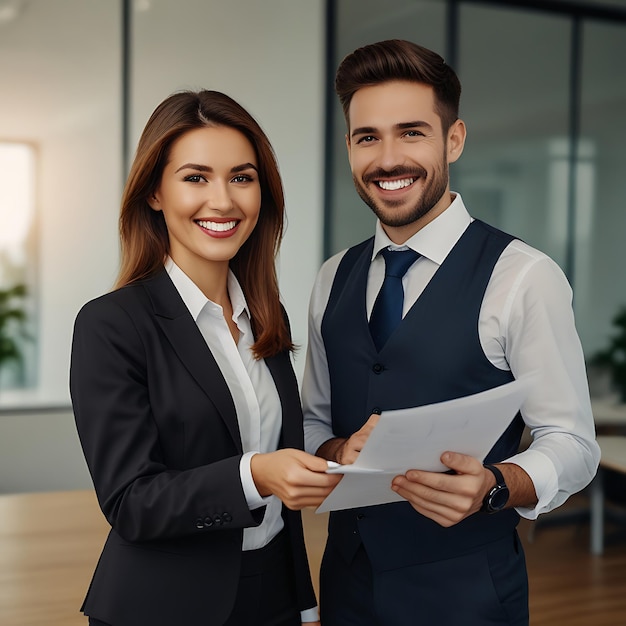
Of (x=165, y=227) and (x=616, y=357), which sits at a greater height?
(x=165, y=227)

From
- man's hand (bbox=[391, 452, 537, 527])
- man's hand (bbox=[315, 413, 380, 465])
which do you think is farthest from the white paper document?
man's hand (bbox=[315, 413, 380, 465])

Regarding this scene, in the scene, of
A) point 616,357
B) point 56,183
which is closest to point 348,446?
point 56,183

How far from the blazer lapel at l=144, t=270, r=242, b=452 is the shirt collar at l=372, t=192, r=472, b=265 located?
20.5 inches

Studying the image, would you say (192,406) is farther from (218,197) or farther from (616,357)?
(616,357)

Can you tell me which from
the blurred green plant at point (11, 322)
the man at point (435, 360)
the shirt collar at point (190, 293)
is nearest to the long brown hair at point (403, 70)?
the man at point (435, 360)

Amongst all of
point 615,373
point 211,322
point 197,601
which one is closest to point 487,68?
point 615,373

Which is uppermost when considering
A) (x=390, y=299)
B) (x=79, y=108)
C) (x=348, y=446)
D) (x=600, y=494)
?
(x=79, y=108)

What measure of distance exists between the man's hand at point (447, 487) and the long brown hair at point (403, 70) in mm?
781

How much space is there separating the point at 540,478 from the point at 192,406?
64 cm

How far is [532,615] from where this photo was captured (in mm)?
3422

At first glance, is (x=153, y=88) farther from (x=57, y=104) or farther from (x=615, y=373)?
(x=615, y=373)

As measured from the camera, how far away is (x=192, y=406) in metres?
1.43

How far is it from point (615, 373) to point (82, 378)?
513cm

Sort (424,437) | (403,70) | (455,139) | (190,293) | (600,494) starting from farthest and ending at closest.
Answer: (600,494), (455,139), (403,70), (190,293), (424,437)
